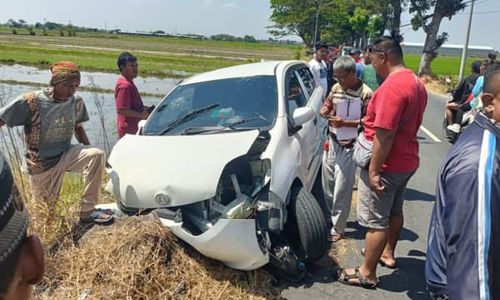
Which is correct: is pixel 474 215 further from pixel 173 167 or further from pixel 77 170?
pixel 77 170

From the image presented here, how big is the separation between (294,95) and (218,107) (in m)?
0.94

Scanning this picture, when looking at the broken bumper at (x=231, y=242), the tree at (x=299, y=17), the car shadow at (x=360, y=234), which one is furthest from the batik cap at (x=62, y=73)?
the tree at (x=299, y=17)

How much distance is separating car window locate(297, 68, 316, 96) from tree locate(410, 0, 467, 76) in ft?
81.5

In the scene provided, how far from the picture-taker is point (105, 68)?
2825 cm

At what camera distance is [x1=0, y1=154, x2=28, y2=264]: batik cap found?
84 centimetres

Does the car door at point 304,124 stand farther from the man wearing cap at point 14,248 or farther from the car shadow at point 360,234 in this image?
the man wearing cap at point 14,248

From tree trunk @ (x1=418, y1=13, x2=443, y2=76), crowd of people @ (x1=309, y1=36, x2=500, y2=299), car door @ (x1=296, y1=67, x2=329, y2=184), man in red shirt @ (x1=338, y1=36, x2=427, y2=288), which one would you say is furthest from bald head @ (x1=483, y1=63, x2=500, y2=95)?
tree trunk @ (x1=418, y1=13, x2=443, y2=76)

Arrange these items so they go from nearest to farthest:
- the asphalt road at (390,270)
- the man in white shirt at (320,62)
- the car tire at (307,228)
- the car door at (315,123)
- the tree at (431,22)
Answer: the asphalt road at (390,270) < the car tire at (307,228) < the car door at (315,123) < the man in white shirt at (320,62) < the tree at (431,22)

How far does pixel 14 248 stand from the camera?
875 millimetres

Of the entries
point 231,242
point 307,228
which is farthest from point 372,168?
point 231,242

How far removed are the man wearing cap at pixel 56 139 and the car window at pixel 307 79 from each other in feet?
9.05

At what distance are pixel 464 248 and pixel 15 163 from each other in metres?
5.20

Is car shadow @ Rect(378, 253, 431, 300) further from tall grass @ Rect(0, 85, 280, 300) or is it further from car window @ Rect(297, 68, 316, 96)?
car window @ Rect(297, 68, 316, 96)

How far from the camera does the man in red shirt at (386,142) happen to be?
3230mm
